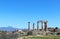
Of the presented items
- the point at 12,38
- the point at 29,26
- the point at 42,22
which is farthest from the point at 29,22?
the point at 12,38

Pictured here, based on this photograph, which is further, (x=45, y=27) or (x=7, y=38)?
(x=45, y=27)

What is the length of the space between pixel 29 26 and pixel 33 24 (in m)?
4.09

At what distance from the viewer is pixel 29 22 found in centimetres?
10806

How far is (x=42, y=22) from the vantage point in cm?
10256

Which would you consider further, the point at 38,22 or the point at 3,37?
the point at 38,22

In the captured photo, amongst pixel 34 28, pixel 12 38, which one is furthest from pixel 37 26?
pixel 12 38

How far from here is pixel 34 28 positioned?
104625mm

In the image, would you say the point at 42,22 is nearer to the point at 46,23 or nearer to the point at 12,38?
the point at 46,23

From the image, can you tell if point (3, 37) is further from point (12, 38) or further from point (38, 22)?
point (38, 22)

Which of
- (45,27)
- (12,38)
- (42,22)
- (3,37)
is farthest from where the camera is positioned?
(45,27)

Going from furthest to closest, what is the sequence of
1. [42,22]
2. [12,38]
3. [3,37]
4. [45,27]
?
[45,27], [42,22], [12,38], [3,37]

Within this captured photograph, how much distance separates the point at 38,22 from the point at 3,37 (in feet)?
248

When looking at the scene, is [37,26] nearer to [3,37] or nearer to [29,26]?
[29,26]

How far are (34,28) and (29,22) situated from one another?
542 cm
